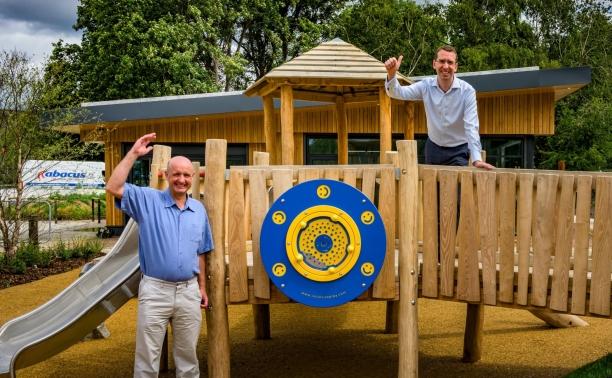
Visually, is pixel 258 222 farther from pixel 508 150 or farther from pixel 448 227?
pixel 508 150

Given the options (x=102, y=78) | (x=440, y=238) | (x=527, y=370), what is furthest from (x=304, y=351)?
(x=102, y=78)

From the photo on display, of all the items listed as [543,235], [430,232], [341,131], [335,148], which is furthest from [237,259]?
[335,148]

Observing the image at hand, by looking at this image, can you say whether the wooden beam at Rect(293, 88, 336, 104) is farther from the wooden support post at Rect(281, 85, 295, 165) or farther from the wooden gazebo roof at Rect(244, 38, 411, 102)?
the wooden support post at Rect(281, 85, 295, 165)

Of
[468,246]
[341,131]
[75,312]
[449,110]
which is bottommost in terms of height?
[75,312]

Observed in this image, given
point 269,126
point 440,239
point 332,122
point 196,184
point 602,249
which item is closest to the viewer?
point 602,249

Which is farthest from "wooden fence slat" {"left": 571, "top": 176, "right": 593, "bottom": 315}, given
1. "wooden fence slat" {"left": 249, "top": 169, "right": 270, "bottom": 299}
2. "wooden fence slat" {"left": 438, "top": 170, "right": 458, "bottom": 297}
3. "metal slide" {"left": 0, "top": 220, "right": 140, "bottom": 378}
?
"metal slide" {"left": 0, "top": 220, "right": 140, "bottom": 378}

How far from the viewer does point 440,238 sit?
16.5ft

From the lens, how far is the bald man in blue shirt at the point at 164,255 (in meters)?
4.58

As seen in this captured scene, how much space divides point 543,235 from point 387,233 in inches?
42.4

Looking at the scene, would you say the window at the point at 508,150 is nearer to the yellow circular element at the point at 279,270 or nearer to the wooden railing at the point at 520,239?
the wooden railing at the point at 520,239

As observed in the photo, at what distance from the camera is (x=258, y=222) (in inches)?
194

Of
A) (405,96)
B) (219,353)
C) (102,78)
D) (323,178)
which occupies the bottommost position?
(219,353)

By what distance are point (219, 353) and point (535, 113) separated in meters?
15.1

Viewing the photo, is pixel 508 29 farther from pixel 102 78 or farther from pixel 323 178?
pixel 323 178
